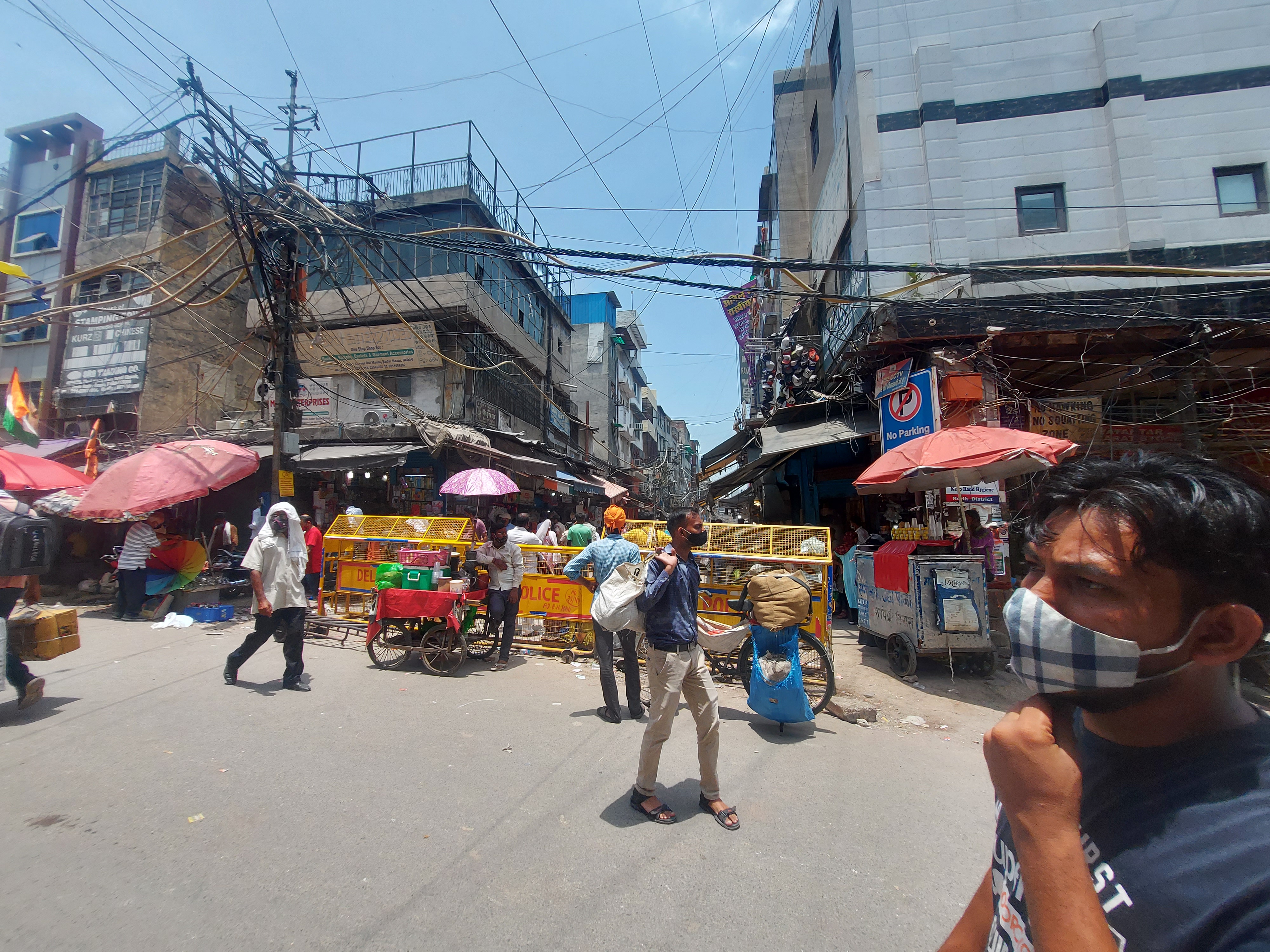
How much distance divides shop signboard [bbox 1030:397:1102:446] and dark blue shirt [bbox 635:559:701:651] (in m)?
7.94

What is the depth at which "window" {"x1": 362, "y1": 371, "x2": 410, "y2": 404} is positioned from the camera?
15.9 metres

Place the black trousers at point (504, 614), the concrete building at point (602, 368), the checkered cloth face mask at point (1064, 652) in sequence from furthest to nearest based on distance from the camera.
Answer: the concrete building at point (602, 368)
the black trousers at point (504, 614)
the checkered cloth face mask at point (1064, 652)

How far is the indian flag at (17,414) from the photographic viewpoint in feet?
33.2

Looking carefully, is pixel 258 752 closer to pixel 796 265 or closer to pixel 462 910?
pixel 462 910

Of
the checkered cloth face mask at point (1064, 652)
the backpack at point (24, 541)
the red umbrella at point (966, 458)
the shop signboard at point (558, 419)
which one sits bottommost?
the checkered cloth face mask at point (1064, 652)

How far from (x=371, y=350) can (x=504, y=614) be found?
12120 mm

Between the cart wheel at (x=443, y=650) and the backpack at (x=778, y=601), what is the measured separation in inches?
129

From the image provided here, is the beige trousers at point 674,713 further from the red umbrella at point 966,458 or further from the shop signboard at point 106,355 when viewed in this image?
the shop signboard at point 106,355

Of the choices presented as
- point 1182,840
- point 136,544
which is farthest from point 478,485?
point 1182,840

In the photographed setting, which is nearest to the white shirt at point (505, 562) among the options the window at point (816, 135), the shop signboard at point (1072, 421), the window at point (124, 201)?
the shop signboard at point (1072, 421)

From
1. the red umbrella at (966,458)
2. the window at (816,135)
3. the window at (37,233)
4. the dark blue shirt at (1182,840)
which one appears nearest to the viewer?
the dark blue shirt at (1182,840)

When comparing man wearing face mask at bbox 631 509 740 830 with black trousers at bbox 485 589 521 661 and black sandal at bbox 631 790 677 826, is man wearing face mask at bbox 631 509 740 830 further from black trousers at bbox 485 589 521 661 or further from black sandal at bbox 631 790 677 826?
black trousers at bbox 485 589 521 661

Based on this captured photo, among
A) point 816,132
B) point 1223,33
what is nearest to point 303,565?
point 816,132

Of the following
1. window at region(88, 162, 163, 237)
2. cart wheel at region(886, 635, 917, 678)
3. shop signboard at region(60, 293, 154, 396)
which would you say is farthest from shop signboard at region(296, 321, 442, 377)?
cart wheel at region(886, 635, 917, 678)
